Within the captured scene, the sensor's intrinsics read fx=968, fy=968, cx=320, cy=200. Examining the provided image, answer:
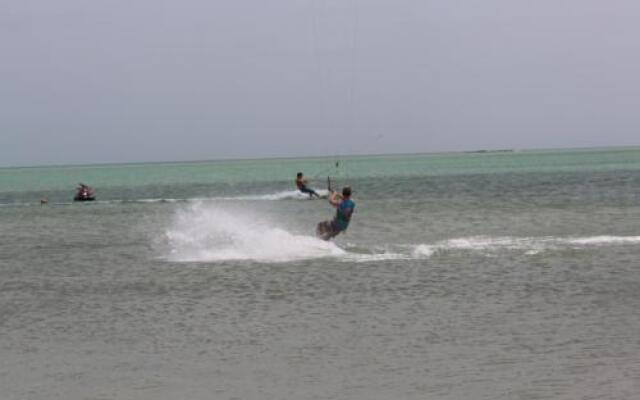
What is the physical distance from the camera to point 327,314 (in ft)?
51.1

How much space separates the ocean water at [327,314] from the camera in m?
11.3

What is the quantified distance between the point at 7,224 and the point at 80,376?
3130cm

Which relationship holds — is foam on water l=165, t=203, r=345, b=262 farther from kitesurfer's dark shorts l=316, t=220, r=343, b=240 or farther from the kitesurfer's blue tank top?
the kitesurfer's blue tank top

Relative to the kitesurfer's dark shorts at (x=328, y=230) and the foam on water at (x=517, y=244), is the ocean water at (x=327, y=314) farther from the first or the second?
the kitesurfer's dark shorts at (x=328, y=230)

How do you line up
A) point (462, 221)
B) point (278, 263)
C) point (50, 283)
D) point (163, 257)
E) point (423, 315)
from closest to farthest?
point (423, 315)
point (50, 283)
point (278, 263)
point (163, 257)
point (462, 221)

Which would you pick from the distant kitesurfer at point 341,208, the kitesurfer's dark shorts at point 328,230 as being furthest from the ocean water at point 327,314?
the distant kitesurfer at point 341,208

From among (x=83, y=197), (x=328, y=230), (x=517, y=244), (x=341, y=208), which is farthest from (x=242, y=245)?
(x=83, y=197)

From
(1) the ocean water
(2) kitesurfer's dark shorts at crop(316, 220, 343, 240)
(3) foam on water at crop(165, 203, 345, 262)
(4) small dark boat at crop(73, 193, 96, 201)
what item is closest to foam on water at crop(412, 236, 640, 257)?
(1) the ocean water

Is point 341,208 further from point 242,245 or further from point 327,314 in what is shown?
point 327,314

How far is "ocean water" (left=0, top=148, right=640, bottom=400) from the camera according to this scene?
11.3 meters

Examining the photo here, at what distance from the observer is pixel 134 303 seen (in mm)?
17297

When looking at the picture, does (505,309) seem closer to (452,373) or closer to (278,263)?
(452,373)

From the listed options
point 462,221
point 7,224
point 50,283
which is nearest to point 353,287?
point 50,283

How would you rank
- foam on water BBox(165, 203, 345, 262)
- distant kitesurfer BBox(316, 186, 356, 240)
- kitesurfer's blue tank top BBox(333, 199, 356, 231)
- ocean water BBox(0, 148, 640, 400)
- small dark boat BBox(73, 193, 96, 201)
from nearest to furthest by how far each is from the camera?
ocean water BBox(0, 148, 640, 400)
distant kitesurfer BBox(316, 186, 356, 240)
kitesurfer's blue tank top BBox(333, 199, 356, 231)
foam on water BBox(165, 203, 345, 262)
small dark boat BBox(73, 193, 96, 201)
